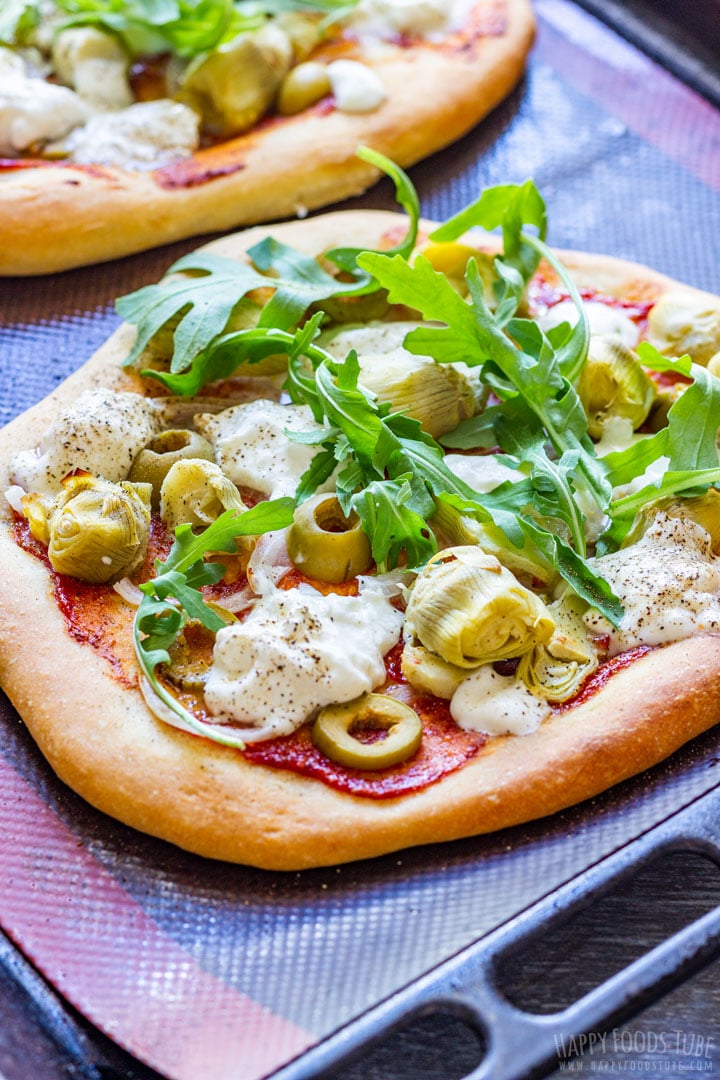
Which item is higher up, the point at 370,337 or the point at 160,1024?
the point at 370,337

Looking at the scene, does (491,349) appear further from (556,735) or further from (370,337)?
(556,735)

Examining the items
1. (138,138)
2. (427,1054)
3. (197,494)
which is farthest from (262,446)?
(138,138)

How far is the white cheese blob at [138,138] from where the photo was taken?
3.87 meters

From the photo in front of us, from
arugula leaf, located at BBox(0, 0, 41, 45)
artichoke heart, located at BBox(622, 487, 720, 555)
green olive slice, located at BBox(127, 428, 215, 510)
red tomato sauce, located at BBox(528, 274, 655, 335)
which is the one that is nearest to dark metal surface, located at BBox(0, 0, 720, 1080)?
artichoke heart, located at BBox(622, 487, 720, 555)

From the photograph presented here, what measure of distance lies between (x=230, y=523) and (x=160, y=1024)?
0.97m

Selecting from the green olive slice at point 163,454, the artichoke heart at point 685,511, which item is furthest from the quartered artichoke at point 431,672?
the green olive slice at point 163,454

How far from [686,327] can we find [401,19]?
1984mm

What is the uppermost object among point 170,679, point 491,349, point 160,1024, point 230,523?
point 491,349

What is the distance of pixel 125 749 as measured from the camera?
2.32 m

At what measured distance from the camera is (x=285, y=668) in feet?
7.55

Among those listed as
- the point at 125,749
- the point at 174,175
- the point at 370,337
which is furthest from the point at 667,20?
the point at 125,749

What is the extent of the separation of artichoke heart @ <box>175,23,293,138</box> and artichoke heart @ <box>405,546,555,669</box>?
7.61 ft

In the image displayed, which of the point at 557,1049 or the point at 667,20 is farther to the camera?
the point at 667,20

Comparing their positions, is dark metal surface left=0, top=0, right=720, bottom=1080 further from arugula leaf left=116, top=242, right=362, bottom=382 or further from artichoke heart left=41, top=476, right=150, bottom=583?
arugula leaf left=116, top=242, right=362, bottom=382
